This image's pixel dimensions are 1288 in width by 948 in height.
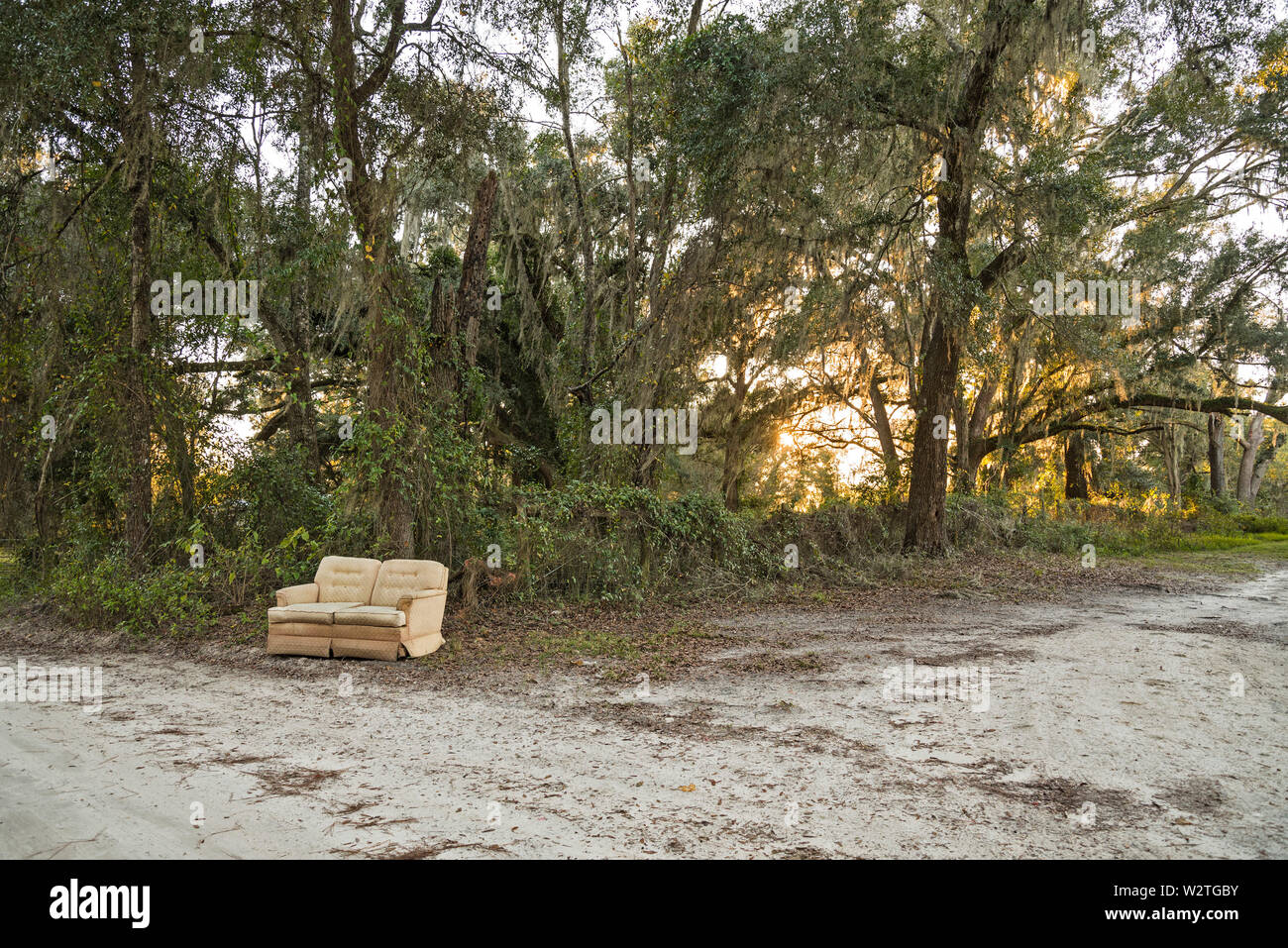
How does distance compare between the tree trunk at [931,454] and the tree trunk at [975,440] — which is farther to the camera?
the tree trunk at [975,440]

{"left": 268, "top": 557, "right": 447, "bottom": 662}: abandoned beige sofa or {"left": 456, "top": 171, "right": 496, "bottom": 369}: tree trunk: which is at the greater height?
{"left": 456, "top": 171, "right": 496, "bottom": 369}: tree trunk

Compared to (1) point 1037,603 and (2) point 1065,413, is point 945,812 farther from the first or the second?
(2) point 1065,413

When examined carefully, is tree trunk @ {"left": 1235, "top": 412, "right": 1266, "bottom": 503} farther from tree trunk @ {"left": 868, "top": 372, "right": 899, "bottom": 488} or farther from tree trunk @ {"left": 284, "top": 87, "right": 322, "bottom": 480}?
tree trunk @ {"left": 284, "top": 87, "right": 322, "bottom": 480}

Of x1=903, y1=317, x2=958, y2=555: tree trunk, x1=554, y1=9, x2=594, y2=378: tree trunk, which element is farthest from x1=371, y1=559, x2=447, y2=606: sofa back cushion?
x1=903, y1=317, x2=958, y2=555: tree trunk

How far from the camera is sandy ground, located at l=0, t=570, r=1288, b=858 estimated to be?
A: 3424 millimetres

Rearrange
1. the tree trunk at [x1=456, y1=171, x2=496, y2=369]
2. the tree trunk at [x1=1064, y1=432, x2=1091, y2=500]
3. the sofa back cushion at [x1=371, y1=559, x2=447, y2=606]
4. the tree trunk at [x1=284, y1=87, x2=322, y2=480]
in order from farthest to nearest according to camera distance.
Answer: the tree trunk at [x1=1064, y1=432, x2=1091, y2=500] → the tree trunk at [x1=284, y1=87, x2=322, y2=480] → the tree trunk at [x1=456, y1=171, x2=496, y2=369] → the sofa back cushion at [x1=371, y1=559, x2=447, y2=606]

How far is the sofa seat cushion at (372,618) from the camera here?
7676 millimetres

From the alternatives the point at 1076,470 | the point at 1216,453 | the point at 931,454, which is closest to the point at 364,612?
the point at 931,454

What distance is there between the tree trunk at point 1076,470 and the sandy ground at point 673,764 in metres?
16.4

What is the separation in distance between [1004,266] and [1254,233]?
704cm

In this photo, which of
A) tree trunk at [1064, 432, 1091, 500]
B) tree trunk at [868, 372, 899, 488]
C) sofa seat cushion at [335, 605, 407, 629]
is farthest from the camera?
tree trunk at [1064, 432, 1091, 500]

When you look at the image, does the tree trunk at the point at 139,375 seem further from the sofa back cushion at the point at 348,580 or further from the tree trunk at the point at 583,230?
the tree trunk at the point at 583,230

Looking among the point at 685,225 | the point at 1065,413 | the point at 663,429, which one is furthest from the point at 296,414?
the point at 1065,413

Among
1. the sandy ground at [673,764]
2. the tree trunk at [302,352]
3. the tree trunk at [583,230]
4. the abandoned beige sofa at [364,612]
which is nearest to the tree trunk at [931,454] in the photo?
the tree trunk at [583,230]
